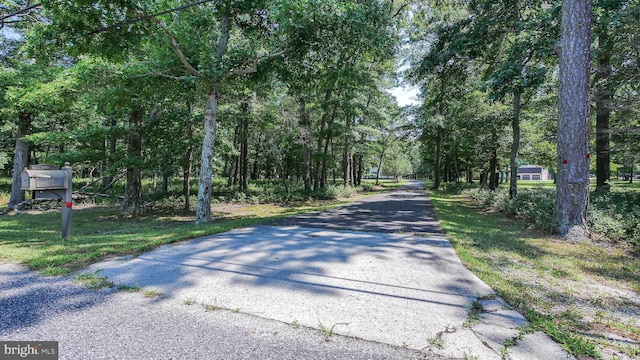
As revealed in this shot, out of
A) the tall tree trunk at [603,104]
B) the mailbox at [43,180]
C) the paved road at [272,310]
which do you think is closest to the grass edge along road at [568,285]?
the paved road at [272,310]

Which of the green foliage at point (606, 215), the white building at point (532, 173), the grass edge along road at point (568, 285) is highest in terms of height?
the white building at point (532, 173)

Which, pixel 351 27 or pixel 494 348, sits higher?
pixel 351 27

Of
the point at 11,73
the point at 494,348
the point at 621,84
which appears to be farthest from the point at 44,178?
the point at 621,84

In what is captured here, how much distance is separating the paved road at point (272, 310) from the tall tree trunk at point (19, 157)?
13424 mm

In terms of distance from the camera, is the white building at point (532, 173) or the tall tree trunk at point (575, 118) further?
the white building at point (532, 173)

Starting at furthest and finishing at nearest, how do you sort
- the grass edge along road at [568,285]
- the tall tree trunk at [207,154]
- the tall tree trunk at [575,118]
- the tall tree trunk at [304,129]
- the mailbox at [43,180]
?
1. the tall tree trunk at [304,129]
2. the tall tree trunk at [207,154]
3. the tall tree trunk at [575,118]
4. the mailbox at [43,180]
5. the grass edge along road at [568,285]

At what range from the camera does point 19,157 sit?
13.1m

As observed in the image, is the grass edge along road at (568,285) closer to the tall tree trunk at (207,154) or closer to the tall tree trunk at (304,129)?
the tall tree trunk at (207,154)

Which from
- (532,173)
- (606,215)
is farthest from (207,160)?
(532,173)

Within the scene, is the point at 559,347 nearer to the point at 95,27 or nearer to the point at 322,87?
the point at 322,87

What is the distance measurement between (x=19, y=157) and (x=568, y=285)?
771 inches

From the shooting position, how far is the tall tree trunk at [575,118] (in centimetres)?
604

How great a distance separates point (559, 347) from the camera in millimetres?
2080

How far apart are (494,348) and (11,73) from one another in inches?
637
